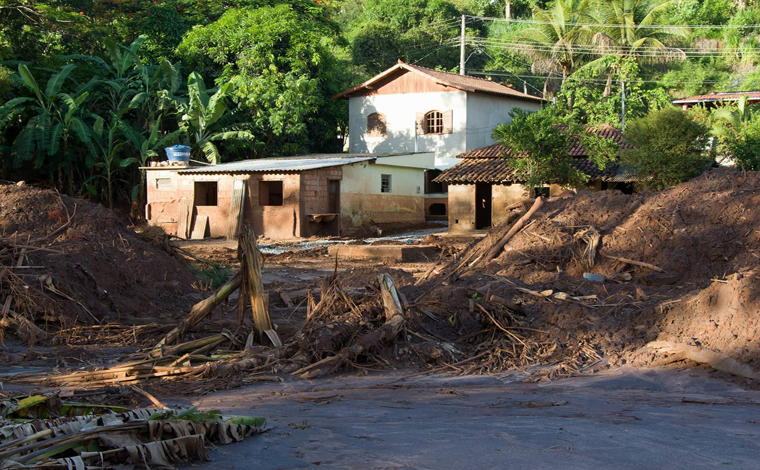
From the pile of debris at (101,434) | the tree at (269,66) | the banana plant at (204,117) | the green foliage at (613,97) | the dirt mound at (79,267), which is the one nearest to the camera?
the pile of debris at (101,434)

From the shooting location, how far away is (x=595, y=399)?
6.32m

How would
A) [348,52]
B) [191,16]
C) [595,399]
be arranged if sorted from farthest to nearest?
[348,52] → [191,16] → [595,399]

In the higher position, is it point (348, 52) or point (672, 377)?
point (348, 52)

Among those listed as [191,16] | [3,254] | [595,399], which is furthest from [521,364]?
[191,16]

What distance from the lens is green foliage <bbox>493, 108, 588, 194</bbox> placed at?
22.5 metres

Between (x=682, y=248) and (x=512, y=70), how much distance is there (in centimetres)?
2954

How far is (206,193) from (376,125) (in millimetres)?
9251

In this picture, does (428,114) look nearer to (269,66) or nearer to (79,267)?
(269,66)

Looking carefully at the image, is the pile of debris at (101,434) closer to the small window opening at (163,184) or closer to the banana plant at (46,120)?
the small window opening at (163,184)

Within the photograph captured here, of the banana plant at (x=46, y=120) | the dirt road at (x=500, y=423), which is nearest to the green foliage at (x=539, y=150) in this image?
the banana plant at (x=46, y=120)

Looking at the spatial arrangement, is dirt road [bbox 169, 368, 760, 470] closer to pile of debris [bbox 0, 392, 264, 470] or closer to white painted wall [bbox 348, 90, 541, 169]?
pile of debris [bbox 0, 392, 264, 470]

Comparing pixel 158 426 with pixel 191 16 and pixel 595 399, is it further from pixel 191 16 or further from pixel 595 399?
pixel 191 16

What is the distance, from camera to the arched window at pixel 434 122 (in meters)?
31.5

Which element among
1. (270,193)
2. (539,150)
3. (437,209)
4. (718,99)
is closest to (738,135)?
(539,150)
